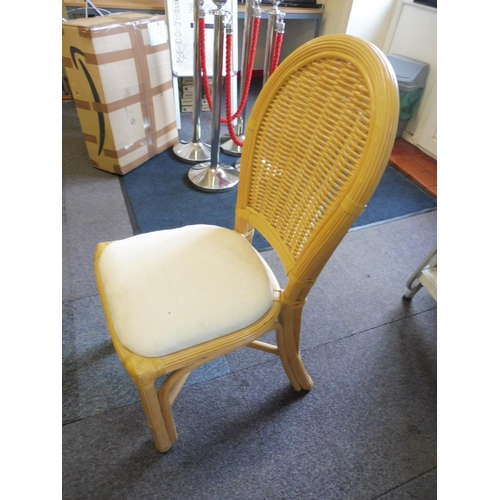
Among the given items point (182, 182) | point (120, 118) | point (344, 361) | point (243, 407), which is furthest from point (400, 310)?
point (120, 118)

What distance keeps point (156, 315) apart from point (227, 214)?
1.20 metres

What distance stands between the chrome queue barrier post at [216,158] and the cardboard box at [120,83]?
1.26 feet

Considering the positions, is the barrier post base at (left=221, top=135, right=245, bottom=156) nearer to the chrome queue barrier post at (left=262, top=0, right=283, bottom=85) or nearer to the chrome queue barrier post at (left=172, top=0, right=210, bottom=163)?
the chrome queue barrier post at (left=172, top=0, right=210, bottom=163)

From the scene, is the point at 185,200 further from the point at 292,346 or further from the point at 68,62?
the point at 292,346


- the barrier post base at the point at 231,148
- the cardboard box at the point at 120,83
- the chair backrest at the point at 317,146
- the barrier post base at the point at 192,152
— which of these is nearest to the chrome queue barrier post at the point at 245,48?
the barrier post base at the point at 231,148

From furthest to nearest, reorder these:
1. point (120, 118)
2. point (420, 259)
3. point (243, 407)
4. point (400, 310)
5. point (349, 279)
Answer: point (120, 118) → point (420, 259) → point (349, 279) → point (400, 310) → point (243, 407)

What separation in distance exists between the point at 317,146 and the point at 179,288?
440 mm

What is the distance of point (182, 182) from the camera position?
2.07 m

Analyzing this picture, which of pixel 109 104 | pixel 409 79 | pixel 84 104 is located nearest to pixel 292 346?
pixel 109 104

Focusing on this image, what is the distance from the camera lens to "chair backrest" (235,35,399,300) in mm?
567

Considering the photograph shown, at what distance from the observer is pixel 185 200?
1.94 meters

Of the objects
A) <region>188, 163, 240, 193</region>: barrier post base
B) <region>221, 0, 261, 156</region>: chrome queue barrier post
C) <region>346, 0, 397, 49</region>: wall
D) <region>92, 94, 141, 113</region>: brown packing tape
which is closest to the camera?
<region>92, 94, 141, 113</region>: brown packing tape

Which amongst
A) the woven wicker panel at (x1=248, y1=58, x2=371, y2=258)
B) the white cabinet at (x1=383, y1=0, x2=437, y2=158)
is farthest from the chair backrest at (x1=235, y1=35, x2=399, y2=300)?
the white cabinet at (x1=383, y1=0, x2=437, y2=158)

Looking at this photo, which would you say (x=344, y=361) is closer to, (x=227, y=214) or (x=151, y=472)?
(x=151, y=472)
